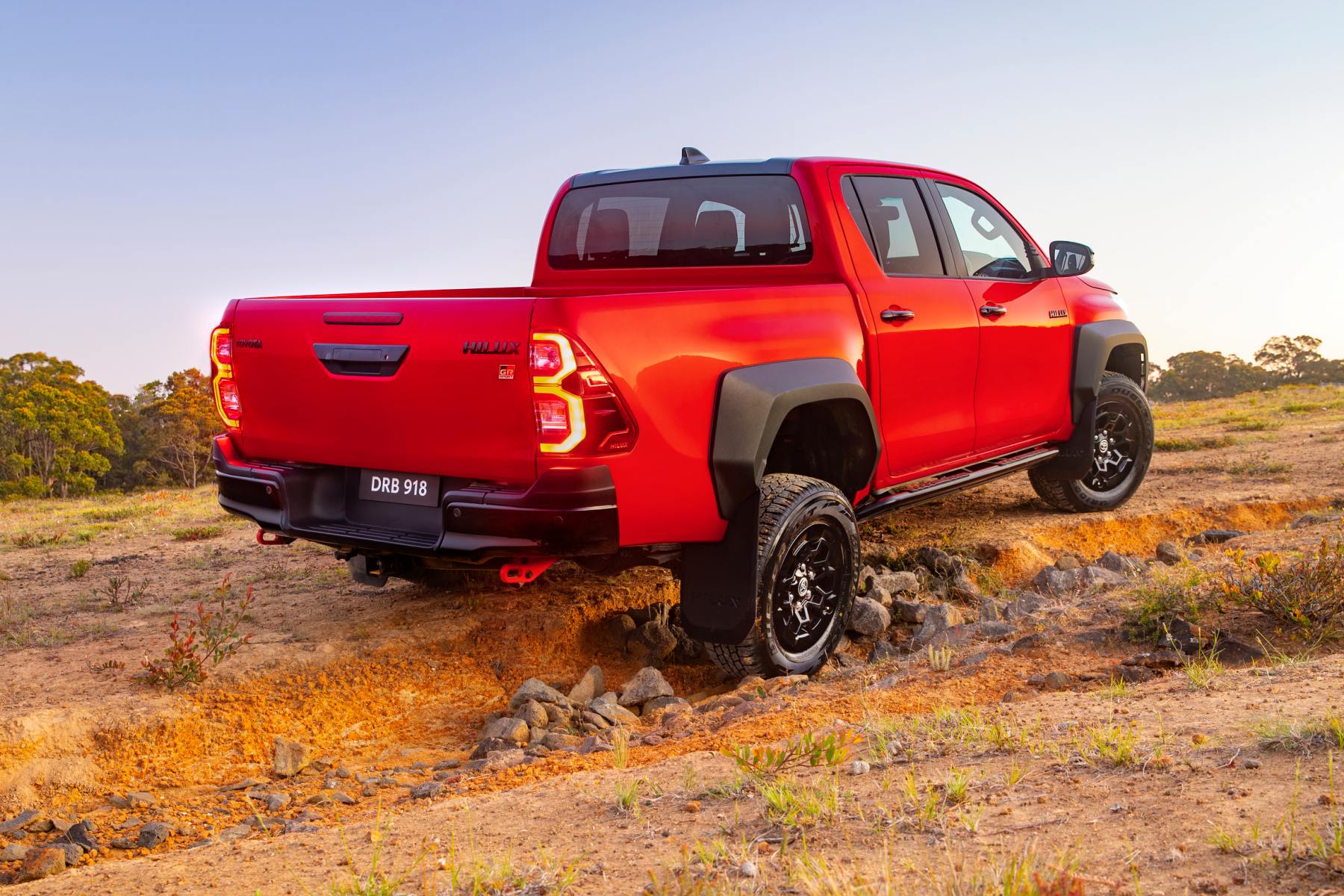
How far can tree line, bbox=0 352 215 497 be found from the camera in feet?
124

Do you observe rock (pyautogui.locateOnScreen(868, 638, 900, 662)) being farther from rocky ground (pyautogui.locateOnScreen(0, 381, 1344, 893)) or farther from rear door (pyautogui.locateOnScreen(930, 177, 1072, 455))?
rear door (pyautogui.locateOnScreen(930, 177, 1072, 455))

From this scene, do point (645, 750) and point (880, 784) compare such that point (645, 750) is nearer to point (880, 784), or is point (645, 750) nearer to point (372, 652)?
point (880, 784)

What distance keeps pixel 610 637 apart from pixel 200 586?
9.64 ft

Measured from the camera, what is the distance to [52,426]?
38375mm

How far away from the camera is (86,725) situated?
4.55m

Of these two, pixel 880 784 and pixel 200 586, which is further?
pixel 200 586

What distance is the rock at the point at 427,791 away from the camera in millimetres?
3840

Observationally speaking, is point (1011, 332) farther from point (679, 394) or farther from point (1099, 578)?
point (679, 394)

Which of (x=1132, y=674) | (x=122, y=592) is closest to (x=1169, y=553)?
(x=1132, y=674)

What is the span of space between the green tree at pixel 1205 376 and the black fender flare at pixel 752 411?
115 feet

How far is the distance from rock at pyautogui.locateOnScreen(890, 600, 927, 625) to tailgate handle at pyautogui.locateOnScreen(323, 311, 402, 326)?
3182 mm

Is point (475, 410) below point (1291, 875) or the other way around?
the other way around

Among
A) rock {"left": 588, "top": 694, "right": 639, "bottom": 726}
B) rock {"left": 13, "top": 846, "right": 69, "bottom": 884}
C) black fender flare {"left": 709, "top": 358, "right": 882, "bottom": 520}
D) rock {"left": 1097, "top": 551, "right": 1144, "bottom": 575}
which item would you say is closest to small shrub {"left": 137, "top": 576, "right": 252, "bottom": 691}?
rock {"left": 13, "top": 846, "right": 69, "bottom": 884}

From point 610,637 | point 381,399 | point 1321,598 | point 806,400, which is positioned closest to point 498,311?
point 381,399
